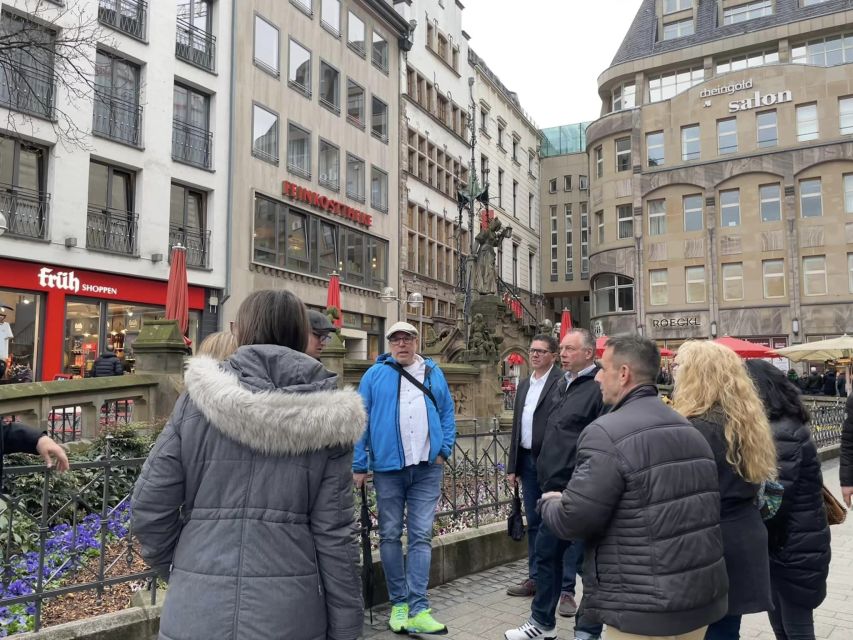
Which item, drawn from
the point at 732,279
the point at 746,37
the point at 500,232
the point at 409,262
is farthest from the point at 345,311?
the point at 746,37

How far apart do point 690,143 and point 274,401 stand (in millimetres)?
43348

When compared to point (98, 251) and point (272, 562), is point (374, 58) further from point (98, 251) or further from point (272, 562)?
point (272, 562)

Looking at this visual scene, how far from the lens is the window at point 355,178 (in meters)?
29.9

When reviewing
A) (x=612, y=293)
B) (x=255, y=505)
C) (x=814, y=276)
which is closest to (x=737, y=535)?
(x=255, y=505)

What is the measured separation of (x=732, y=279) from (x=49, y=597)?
40.7 metres

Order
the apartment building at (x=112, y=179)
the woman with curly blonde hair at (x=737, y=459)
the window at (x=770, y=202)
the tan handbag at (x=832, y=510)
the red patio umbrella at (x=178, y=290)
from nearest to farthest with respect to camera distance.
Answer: the woman with curly blonde hair at (x=737, y=459)
the tan handbag at (x=832, y=510)
the red patio umbrella at (x=178, y=290)
the apartment building at (x=112, y=179)
the window at (x=770, y=202)

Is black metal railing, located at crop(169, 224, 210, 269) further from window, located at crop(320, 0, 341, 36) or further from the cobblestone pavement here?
the cobblestone pavement

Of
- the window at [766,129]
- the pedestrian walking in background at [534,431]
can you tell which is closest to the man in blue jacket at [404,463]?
the pedestrian walking in background at [534,431]

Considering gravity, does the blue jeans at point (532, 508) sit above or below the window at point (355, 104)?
below

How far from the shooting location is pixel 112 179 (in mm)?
20469

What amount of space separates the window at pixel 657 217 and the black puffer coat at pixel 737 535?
4075 cm

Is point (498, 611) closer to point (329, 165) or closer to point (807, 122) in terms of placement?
point (329, 165)

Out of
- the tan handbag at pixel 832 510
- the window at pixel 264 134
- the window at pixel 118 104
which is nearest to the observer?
the tan handbag at pixel 832 510

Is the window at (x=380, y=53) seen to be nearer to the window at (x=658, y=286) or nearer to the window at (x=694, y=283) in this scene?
the window at (x=658, y=286)
